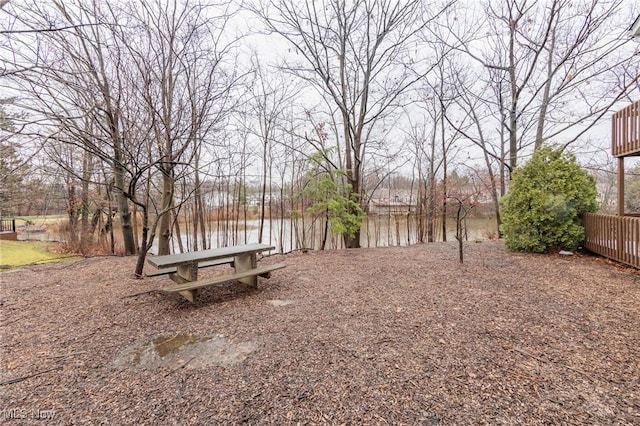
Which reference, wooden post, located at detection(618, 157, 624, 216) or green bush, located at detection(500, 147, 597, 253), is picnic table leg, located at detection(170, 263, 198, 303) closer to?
green bush, located at detection(500, 147, 597, 253)

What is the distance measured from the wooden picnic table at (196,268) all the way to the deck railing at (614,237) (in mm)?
4717

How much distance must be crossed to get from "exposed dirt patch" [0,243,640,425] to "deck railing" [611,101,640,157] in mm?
2022

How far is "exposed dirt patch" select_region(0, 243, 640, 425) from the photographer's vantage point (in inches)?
49.2

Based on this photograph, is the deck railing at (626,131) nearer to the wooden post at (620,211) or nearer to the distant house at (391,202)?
the wooden post at (620,211)

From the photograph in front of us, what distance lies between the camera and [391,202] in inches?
332

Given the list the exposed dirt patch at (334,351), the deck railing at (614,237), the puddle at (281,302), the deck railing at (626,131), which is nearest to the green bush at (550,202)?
the deck railing at (614,237)

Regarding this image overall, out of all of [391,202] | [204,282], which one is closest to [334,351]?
[204,282]

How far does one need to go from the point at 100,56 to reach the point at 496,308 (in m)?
5.10

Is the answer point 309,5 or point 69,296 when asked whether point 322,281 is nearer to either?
point 69,296

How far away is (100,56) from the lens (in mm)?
3197

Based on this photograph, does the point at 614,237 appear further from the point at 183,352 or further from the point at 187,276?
the point at 187,276

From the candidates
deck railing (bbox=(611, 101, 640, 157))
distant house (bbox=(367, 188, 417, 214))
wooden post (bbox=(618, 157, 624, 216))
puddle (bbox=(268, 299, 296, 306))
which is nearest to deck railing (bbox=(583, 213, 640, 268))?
wooden post (bbox=(618, 157, 624, 216))

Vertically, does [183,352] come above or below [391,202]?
below

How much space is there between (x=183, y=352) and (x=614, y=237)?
5680 mm
